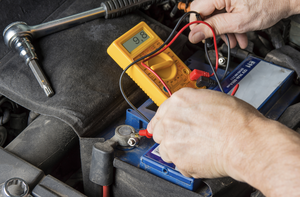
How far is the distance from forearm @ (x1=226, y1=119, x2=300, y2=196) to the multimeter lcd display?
1.49 feet

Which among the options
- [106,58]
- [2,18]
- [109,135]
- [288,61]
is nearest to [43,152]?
[109,135]

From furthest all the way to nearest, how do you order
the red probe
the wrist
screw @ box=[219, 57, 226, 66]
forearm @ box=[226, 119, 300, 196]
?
screw @ box=[219, 57, 226, 66], the wrist, the red probe, forearm @ box=[226, 119, 300, 196]

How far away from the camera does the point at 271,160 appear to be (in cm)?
47

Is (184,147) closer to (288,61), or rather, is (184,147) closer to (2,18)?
(288,61)

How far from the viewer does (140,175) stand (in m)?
0.69

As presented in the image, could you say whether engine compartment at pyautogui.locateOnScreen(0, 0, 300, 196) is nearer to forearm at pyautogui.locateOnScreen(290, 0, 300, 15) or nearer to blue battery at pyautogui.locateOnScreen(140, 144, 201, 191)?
blue battery at pyautogui.locateOnScreen(140, 144, 201, 191)

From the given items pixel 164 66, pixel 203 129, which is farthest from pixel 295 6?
pixel 203 129

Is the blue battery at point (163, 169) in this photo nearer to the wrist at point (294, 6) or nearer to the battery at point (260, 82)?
the battery at point (260, 82)

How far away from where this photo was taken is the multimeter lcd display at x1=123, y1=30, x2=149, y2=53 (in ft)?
2.77

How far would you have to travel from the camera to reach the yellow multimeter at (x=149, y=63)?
81cm

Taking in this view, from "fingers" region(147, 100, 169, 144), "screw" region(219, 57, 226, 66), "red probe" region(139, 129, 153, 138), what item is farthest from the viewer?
"screw" region(219, 57, 226, 66)

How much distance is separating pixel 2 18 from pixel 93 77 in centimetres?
37

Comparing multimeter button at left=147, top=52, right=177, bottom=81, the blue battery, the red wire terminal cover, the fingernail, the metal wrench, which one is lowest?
the blue battery

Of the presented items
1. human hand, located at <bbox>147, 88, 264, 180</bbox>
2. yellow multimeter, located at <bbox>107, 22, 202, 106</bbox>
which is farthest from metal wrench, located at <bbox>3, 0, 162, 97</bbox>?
human hand, located at <bbox>147, 88, 264, 180</bbox>
